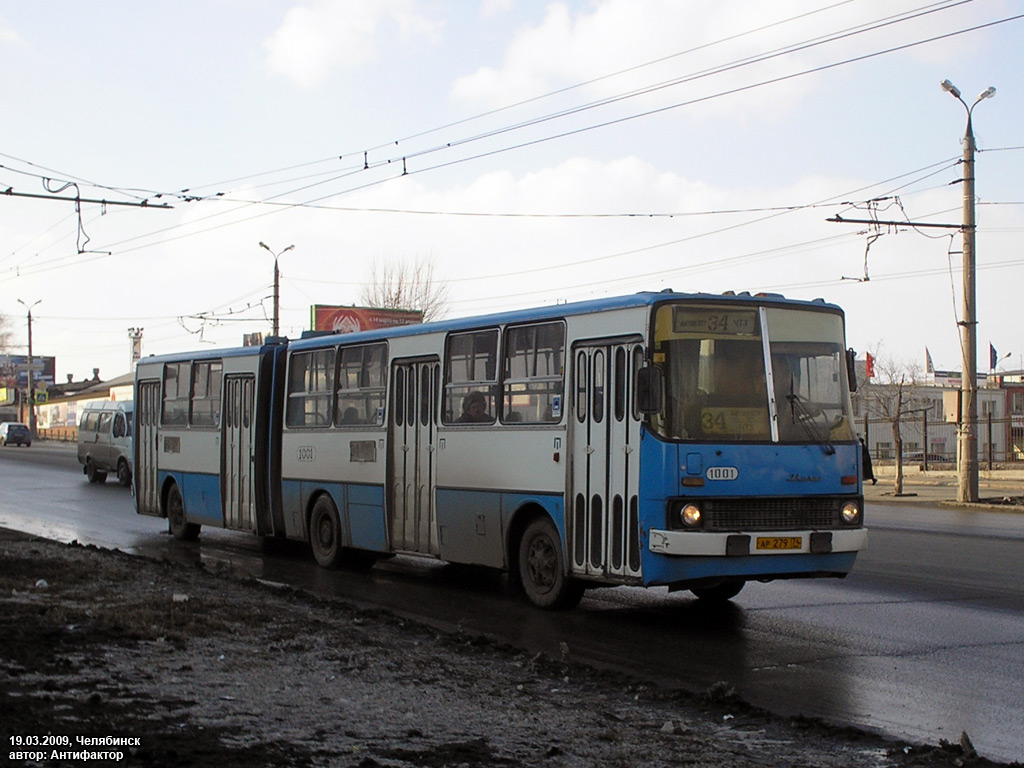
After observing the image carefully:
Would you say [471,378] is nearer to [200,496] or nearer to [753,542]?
[753,542]

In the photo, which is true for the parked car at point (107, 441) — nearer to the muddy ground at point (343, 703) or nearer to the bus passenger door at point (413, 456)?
the bus passenger door at point (413, 456)

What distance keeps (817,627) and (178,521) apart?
12070 millimetres

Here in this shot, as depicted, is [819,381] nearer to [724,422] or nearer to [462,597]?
[724,422]

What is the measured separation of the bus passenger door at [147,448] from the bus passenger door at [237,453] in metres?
2.71

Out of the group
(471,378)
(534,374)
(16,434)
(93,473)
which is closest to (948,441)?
(93,473)

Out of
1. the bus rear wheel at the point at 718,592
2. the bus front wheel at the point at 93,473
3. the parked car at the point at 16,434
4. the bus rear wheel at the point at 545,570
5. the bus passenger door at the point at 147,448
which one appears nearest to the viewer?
the bus rear wheel at the point at 545,570

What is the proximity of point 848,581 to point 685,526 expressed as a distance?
4.43 meters

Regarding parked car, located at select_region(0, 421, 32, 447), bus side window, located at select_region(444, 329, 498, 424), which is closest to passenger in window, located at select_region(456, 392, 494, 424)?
bus side window, located at select_region(444, 329, 498, 424)

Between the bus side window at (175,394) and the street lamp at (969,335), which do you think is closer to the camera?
the bus side window at (175,394)

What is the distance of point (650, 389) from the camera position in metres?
10.3

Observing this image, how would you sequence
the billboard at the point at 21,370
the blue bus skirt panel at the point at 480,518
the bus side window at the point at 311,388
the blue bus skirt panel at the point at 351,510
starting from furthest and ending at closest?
the billboard at the point at 21,370
the bus side window at the point at 311,388
the blue bus skirt panel at the point at 351,510
the blue bus skirt panel at the point at 480,518

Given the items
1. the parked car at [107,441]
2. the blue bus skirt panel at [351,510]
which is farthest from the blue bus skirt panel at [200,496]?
the parked car at [107,441]

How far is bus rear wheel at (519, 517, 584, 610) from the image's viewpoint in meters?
11.6

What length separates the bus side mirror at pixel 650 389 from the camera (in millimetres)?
10344
